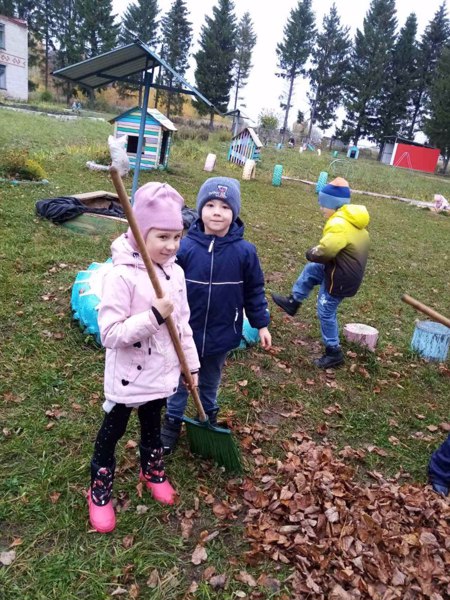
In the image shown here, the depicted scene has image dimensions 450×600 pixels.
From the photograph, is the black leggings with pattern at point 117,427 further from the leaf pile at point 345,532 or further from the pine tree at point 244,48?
the pine tree at point 244,48

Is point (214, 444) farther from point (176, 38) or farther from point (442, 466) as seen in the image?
point (176, 38)

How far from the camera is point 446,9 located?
56.1 m

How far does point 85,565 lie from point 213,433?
104 centimetres

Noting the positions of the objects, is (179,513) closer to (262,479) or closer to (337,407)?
(262,479)

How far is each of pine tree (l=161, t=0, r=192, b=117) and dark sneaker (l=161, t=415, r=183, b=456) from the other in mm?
55176

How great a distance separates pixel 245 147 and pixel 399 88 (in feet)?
141

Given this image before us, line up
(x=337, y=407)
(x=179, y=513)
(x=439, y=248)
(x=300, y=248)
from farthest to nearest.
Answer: (x=439, y=248) → (x=300, y=248) → (x=337, y=407) → (x=179, y=513)

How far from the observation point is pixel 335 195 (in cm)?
461

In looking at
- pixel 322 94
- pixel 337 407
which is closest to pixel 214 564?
pixel 337 407

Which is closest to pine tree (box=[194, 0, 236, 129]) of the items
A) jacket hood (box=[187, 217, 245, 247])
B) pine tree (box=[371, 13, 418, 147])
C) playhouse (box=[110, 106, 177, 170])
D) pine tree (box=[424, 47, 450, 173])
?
pine tree (box=[371, 13, 418, 147])

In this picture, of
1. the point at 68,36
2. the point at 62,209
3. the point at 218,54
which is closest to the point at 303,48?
the point at 218,54

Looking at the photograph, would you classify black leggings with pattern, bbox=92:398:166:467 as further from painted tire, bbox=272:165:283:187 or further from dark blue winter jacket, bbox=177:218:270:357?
painted tire, bbox=272:165:283:187

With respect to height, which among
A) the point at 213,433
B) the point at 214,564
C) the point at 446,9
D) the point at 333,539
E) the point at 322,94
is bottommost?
the point at 214,564

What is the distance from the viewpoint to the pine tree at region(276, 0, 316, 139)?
197ft
